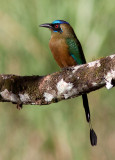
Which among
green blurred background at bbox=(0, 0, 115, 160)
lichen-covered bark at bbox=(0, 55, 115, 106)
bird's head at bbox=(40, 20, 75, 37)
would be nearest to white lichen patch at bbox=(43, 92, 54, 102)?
lichen-covered bark at bbox=(0, 55, 115, 106)

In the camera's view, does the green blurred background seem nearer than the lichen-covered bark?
No

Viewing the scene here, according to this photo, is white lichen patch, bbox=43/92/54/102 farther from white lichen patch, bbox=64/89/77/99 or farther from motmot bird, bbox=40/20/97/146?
motmot bird, bbox=40/20/97/146

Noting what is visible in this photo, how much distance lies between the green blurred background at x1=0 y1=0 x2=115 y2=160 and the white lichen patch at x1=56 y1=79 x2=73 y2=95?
210 centimetres

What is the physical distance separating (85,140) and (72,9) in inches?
58.8

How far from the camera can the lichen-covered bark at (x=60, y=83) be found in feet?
8.29

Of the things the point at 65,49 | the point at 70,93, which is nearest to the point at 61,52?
the point at 65,49

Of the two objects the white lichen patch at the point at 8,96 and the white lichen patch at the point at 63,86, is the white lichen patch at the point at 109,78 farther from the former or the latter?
the white lichen patch at the point at 8,96

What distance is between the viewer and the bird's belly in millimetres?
3529

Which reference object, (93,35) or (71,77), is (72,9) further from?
(71,77)

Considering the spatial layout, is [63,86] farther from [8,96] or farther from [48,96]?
[8,96]

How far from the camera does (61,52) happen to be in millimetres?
3527

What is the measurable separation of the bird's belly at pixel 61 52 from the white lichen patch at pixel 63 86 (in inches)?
32.8

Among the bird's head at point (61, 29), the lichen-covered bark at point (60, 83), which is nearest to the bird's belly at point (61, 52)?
the bird's head at point (61, 29)

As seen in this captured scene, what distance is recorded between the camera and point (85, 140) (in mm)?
4836
